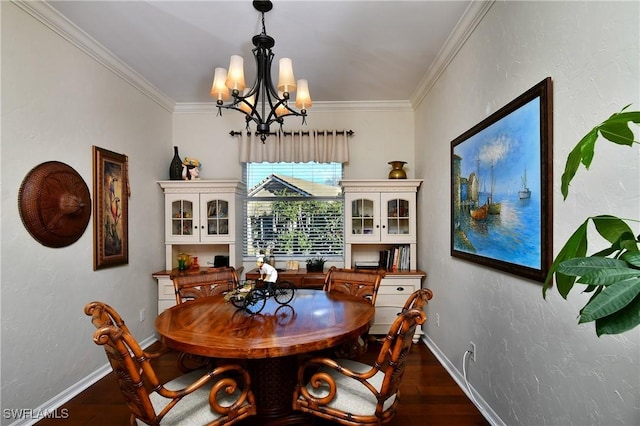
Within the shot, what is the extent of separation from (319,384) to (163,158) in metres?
3.23

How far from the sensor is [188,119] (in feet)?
12.5

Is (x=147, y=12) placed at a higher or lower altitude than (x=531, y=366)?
higher

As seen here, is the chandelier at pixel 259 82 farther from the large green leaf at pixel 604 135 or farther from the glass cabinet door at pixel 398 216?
the glass cabinet door at pixel 398 216

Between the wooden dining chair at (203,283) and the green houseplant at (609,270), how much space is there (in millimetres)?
2286

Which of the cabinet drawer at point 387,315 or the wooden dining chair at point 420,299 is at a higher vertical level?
the wooden dining chair at point 420,299

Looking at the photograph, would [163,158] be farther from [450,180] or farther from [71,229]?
[450,180]

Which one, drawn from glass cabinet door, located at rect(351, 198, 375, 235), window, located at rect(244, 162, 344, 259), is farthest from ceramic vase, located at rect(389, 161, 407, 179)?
window, located at rect(244, 162, 344, 259)

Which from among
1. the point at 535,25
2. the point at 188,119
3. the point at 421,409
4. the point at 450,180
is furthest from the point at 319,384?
the point at 188,119

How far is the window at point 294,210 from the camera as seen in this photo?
3.83 metres

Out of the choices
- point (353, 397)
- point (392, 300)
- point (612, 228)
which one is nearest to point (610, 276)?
point (612, 228)

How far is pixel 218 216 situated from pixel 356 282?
6.39 feet

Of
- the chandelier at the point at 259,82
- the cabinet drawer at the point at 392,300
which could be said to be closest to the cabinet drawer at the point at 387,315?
the cabinet drawer at the point at 392,300

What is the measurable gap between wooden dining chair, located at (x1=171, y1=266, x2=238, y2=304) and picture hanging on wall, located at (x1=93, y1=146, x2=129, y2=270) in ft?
2.50

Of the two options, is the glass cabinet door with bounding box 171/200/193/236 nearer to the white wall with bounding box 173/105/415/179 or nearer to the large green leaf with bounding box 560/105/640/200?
the white wall with bounding box 173/105/415/179
